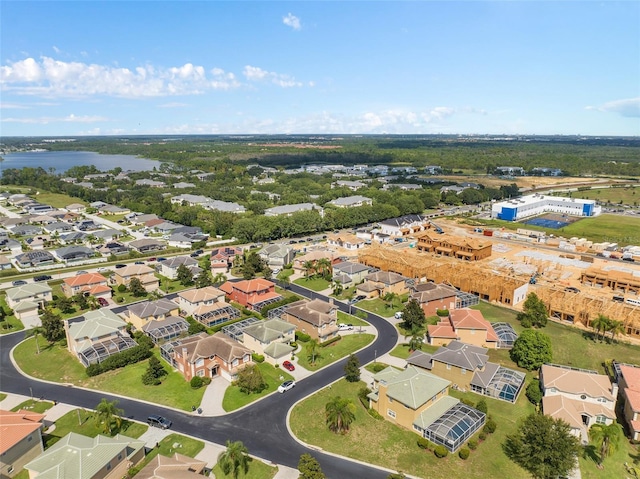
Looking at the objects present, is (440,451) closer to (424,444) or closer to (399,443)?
(424,444)

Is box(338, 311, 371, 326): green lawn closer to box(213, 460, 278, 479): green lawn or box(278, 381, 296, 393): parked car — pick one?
box(278, 381, 296, 393): parked car

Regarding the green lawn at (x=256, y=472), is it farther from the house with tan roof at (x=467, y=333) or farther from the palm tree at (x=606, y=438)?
the house with tan roof at (x=467, y=333)

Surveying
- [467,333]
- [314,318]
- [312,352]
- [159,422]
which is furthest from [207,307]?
[467,333]

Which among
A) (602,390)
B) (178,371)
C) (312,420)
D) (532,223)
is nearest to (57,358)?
(178,371)

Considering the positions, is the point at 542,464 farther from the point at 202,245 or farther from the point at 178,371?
the point at 202,245

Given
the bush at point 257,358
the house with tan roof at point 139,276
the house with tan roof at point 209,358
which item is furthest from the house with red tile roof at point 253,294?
the house with tan roof at point 209,358

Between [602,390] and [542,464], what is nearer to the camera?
[542,464]
